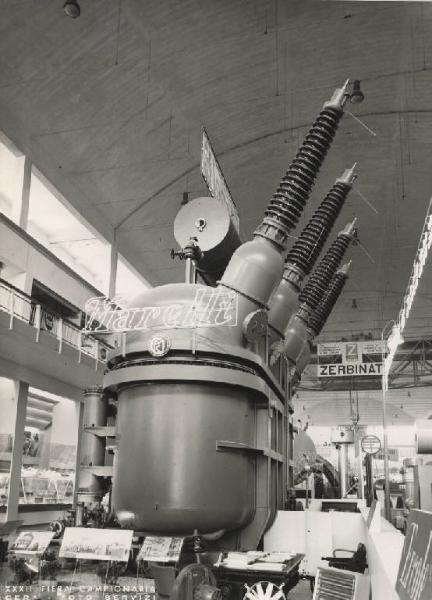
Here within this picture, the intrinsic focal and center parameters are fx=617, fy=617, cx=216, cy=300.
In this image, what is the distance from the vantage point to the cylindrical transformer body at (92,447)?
9.01 meters

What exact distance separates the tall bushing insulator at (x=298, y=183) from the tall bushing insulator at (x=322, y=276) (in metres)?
4.10

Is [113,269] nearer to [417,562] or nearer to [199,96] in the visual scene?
[199,96]

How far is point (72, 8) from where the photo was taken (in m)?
14.2

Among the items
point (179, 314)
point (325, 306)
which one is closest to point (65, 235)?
point (325, 306)

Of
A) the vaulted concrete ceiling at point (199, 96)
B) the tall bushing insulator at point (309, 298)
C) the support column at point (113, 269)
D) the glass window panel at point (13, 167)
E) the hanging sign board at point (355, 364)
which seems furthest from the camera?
the support column at point (113, 269)

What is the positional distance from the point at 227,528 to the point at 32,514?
1368 centimetres

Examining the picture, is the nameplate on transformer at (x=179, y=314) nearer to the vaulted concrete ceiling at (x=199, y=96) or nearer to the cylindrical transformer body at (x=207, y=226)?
the cylindrical transformer body at (x=207, y=226)

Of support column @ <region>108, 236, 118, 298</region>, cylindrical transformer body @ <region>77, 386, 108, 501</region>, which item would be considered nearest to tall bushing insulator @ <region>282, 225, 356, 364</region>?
cylindrical transformer body @ <region>77, 386, 108, 501</region>

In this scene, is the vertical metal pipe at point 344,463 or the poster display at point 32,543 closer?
the poster display at point 32,543

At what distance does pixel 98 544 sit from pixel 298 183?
5.85m

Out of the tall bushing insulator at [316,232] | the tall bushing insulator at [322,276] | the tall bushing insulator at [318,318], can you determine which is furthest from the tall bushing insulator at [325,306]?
the tall bushing insulator at [316,232]

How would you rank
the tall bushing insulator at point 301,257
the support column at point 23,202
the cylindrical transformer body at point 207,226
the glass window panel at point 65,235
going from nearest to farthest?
the cylindrical transformer body at point 207,226 → the tall bushing insulator at point 301,257 → the support column at point 23,202 → the glass window panel at point 65,235

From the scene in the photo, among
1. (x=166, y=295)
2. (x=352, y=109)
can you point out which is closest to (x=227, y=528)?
(x=166, y=295)

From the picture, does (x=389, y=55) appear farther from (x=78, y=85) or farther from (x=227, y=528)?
(x=227, y=528)
